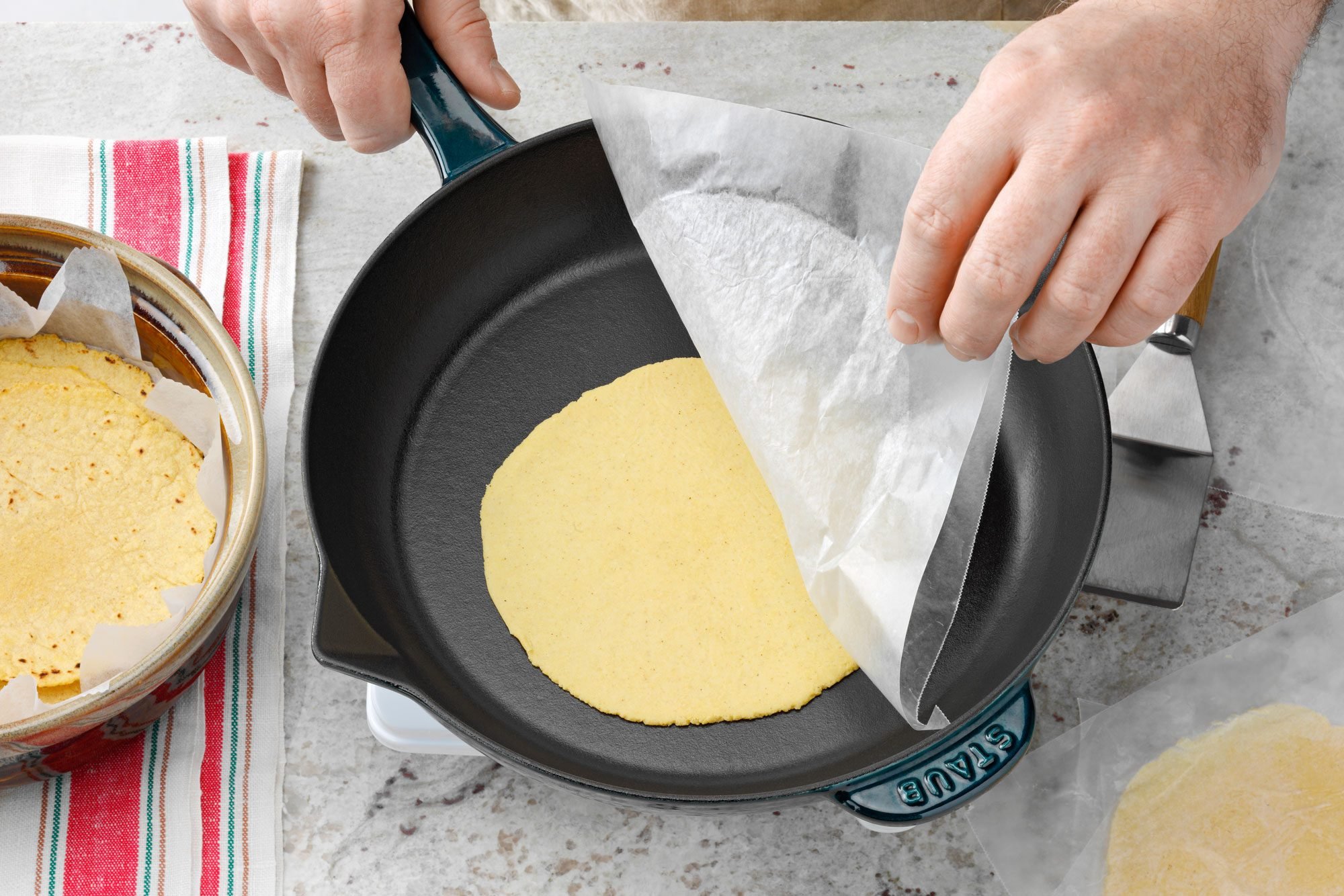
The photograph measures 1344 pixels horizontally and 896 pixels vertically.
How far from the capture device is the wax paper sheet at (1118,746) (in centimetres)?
71

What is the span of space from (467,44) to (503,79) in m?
0.04

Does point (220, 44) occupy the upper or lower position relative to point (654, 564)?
upper

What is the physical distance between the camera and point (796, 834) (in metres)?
0.72

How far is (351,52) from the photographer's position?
71 centimetres

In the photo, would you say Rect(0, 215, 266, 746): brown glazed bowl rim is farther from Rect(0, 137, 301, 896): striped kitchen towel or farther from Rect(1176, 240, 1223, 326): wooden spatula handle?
Rect(1176, 240, 1223, 326): wooden spatula handle

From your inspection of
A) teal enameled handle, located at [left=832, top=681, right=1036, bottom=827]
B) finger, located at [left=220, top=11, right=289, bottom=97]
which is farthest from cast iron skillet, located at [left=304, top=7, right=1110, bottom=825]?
finger, located at [left=220, top=11, right=289, bottom=97]

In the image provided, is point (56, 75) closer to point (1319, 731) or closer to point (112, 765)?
Result: point (112, 765)

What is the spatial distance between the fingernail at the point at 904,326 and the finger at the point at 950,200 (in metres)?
0.02

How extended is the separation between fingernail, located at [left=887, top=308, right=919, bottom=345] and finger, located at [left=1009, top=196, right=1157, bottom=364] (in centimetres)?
7

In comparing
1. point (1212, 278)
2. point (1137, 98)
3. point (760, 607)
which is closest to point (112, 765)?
point (760, 607)

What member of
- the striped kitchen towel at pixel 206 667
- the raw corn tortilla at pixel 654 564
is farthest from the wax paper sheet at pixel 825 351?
the striped kitchen towel at pixel 206 667

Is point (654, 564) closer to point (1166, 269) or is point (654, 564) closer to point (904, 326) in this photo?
point (904, 326)

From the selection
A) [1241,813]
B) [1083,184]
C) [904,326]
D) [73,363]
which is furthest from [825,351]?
[73,363]

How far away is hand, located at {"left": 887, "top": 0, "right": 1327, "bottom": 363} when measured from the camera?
0.53 m
